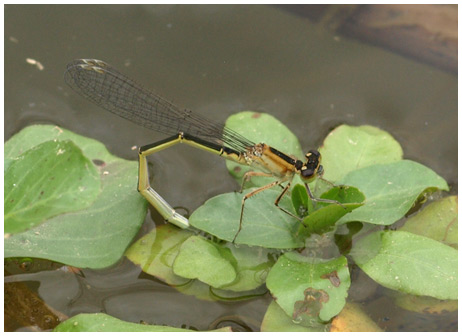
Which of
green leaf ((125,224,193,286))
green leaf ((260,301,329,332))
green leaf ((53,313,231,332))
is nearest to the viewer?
green leaf ((53,313,231,332))

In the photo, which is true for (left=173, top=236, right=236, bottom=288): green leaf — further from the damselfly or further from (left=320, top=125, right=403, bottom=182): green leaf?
(left=320, top=125, right=403, bottom=182): green leaf

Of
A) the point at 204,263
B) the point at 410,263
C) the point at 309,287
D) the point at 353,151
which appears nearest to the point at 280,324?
the point at 309,287

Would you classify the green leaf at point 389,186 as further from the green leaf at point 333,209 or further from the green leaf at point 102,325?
the green leaf at point 102,325

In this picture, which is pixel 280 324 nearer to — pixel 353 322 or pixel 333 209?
pixel 353 322

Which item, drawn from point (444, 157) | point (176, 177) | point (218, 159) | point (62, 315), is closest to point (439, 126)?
point (444, 157)

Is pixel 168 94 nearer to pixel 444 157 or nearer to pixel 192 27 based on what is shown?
pixel 192 27

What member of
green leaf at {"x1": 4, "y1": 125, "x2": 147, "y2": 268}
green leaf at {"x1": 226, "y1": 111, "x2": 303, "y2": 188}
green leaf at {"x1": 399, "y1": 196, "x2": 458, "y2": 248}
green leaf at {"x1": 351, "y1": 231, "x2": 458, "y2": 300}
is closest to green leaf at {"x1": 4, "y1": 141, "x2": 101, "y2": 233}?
green leaf at {"x1": 4, "y1": 125, "x2": 147, "y2": 268}
